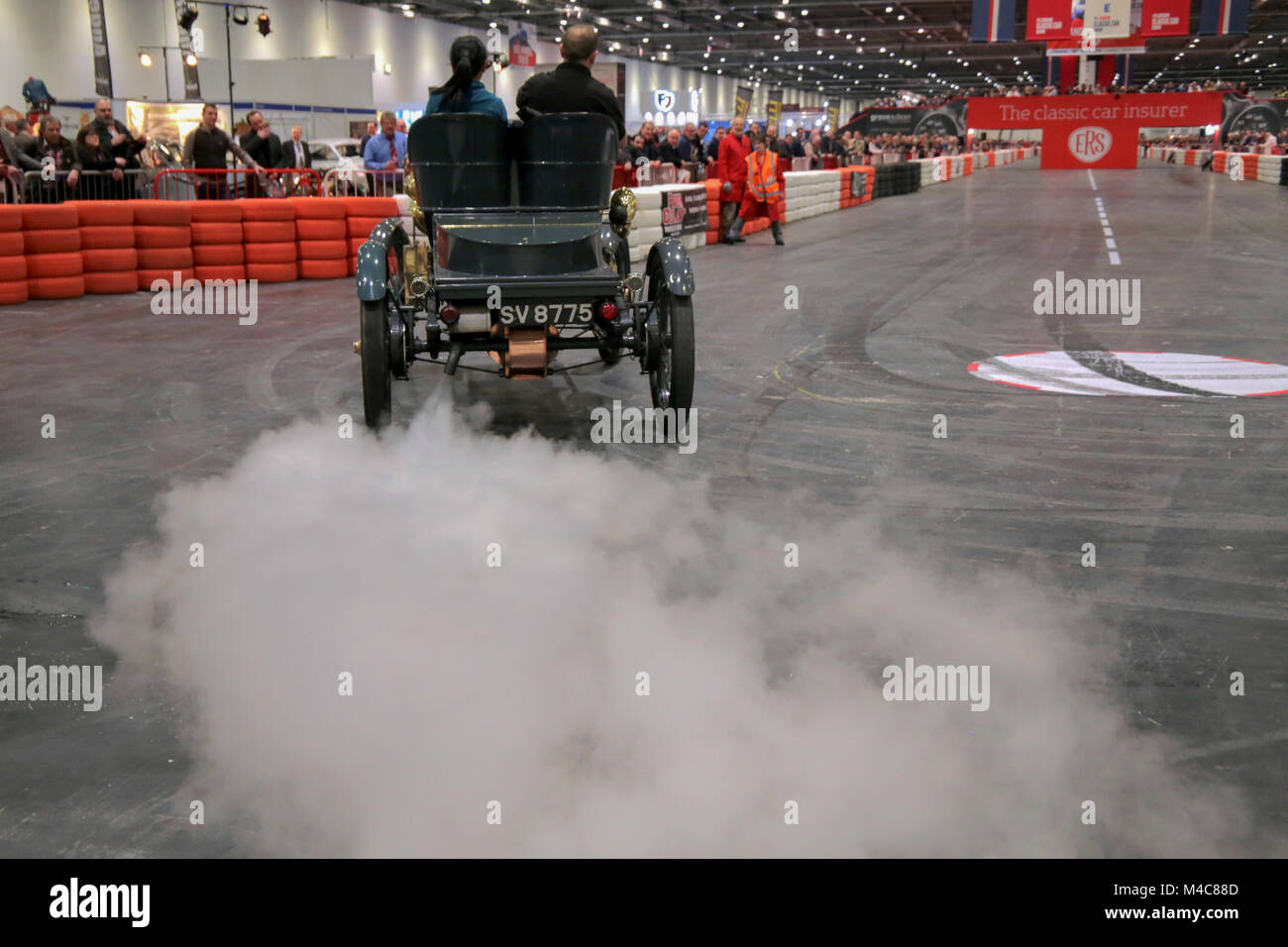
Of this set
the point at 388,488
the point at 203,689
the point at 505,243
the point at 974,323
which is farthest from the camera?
the point at 974,323

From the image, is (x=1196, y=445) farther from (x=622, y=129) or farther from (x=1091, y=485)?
(x=622, y=129)

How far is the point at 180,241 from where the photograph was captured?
495 inches

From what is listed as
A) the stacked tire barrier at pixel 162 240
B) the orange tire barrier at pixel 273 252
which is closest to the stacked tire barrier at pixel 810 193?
the orange tire barrier at pixel 273 252

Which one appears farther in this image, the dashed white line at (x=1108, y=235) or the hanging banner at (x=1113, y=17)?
the hanging banner at (x=1113, y=17)

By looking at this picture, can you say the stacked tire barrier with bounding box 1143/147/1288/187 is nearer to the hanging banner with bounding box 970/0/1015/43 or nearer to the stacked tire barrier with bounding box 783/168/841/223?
the hanging banner with bounding box 970/0/1015/43

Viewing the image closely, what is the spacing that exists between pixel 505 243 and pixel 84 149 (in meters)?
10.4

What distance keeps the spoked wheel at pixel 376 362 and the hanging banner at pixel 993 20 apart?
3643cm

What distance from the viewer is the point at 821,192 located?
26.7 meters

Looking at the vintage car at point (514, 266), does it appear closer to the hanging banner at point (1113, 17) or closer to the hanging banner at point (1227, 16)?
the hanging banner at point (1113, 17)

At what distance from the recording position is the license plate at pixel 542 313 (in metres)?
5.79

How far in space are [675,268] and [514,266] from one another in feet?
2.92

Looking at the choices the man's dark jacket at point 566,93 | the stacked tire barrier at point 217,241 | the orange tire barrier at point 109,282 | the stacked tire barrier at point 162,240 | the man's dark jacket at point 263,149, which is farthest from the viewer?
the man's dark jacket at point 263,149

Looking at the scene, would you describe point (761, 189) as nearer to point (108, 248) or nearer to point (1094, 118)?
point (108, 248)

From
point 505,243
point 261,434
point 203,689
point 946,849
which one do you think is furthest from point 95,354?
point 946,849
